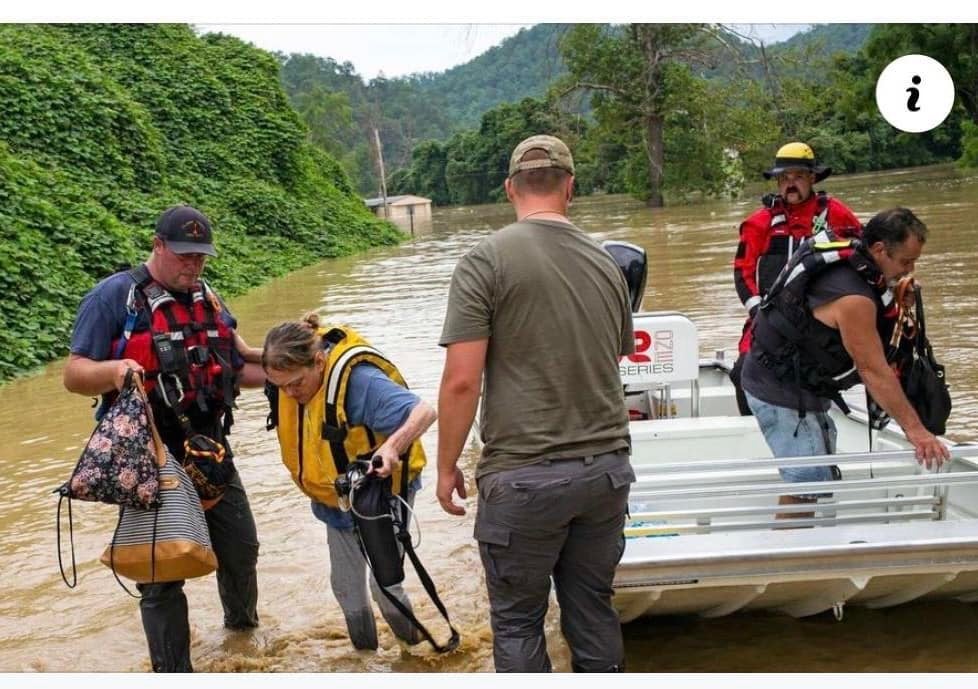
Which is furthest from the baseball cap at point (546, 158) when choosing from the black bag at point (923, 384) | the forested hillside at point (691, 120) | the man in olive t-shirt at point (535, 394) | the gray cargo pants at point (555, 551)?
the forested hillside at point (691, 120)

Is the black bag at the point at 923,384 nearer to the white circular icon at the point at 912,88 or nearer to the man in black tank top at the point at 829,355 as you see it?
the man in black tank top at the point at 829,355

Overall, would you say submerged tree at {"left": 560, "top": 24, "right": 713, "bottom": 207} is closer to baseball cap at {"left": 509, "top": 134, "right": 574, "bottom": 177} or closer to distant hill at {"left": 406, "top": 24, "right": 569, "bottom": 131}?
baseball cap at {"left": 509, "top": 134, "right": 574, "bottom": 177}

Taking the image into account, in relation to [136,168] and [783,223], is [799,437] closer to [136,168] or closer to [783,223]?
[783,223]

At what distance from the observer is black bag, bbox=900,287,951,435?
4.33 metres

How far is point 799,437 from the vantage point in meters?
4.42

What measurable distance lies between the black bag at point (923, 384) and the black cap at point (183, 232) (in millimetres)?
2598

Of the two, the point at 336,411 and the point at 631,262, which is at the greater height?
the point at 631,262

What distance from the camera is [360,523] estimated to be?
3.97 metres

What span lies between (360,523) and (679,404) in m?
3.02

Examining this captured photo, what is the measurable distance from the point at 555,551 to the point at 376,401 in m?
0.94

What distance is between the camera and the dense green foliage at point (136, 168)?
576 inches

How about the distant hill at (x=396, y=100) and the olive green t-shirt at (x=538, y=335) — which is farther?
the distant hill at (x=396, y=100)

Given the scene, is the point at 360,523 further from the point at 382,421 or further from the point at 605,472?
Result: the point at 605,472

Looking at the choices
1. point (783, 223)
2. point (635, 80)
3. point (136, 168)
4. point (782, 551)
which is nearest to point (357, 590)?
point (782, 551)
